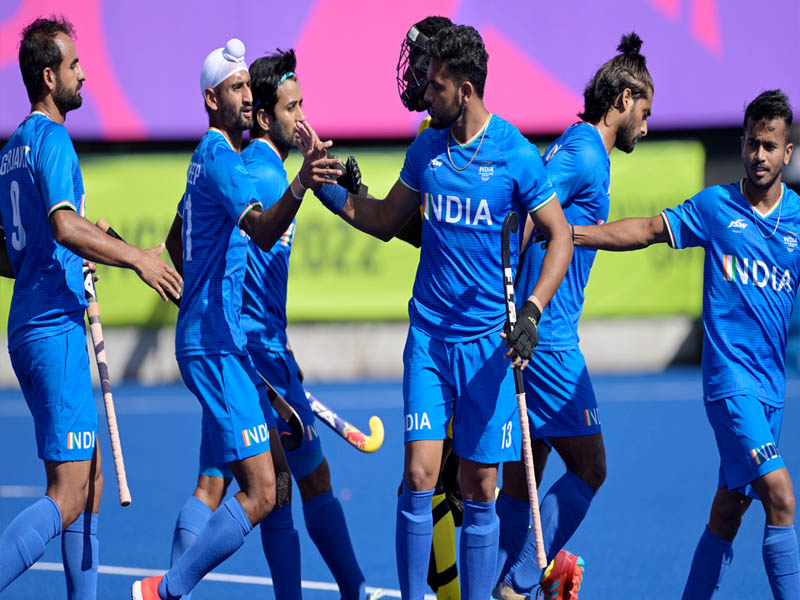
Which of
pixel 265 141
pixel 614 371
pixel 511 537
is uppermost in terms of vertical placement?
pixel 265 141

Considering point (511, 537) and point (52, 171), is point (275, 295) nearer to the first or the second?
point (52, 171)

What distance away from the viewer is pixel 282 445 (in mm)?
4746

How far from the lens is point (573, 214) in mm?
4801

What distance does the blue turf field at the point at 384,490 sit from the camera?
5.41 meters

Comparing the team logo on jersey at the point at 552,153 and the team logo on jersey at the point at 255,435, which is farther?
the team logo on jersey at the point at 552,153

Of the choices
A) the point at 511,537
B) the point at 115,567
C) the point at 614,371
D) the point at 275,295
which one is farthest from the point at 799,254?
the point at 614,371

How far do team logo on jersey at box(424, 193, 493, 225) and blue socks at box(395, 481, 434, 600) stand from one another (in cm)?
105

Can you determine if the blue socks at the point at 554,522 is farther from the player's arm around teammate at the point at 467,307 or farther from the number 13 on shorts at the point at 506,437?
the number 13 on shorts at the point at 506,437

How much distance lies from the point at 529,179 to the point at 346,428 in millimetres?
1721

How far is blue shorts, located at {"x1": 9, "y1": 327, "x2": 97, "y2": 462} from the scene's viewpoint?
165 inches

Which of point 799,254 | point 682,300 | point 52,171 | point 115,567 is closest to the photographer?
point 52,171

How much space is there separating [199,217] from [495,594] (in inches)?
82.4

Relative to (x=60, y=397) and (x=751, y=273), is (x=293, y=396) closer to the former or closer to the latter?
(x=60, y=397)

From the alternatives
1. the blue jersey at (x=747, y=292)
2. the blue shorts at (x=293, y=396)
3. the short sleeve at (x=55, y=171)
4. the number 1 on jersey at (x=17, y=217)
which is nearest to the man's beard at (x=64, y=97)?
the short sleeve at (x=55, y=171)
